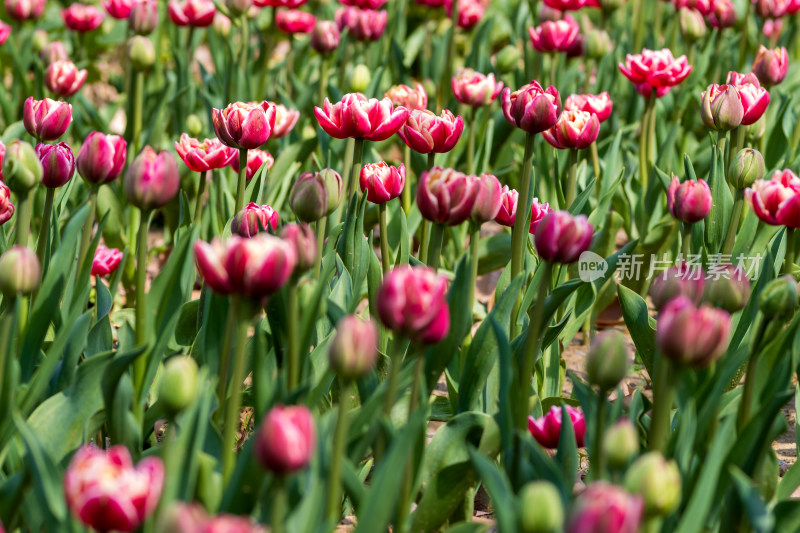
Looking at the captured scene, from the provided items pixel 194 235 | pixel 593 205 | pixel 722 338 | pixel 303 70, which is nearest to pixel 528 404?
pixel 722 338

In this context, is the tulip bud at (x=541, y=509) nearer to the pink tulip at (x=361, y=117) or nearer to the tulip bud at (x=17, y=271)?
the tulip bud at (x=17, y=271)

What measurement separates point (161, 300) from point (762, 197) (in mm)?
973

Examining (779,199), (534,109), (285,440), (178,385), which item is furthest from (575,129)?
(285,440)

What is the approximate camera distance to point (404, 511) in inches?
56.1

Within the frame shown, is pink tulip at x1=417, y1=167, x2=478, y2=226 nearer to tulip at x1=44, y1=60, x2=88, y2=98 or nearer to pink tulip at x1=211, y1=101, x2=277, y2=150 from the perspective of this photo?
pink tulip at x1=211, y1=101, x2=277, y2=150

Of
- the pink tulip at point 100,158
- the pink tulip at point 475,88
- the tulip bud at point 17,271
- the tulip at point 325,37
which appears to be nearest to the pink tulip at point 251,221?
the pink tulip at point 100,158

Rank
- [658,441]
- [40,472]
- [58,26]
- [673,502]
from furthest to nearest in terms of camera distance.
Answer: [58,26] < [658,441] < [40,472] < [673,502]

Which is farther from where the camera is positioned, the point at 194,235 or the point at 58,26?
the point at 58,26

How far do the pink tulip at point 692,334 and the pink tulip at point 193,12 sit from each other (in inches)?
98.7

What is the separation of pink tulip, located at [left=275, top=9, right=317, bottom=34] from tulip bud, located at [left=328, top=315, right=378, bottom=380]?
2.63 m

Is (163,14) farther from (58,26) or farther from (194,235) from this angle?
(194,235)

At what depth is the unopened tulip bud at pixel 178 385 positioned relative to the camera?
4.07 feet

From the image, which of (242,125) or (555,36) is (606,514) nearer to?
(242,125)

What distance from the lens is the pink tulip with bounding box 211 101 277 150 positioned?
1993mm
